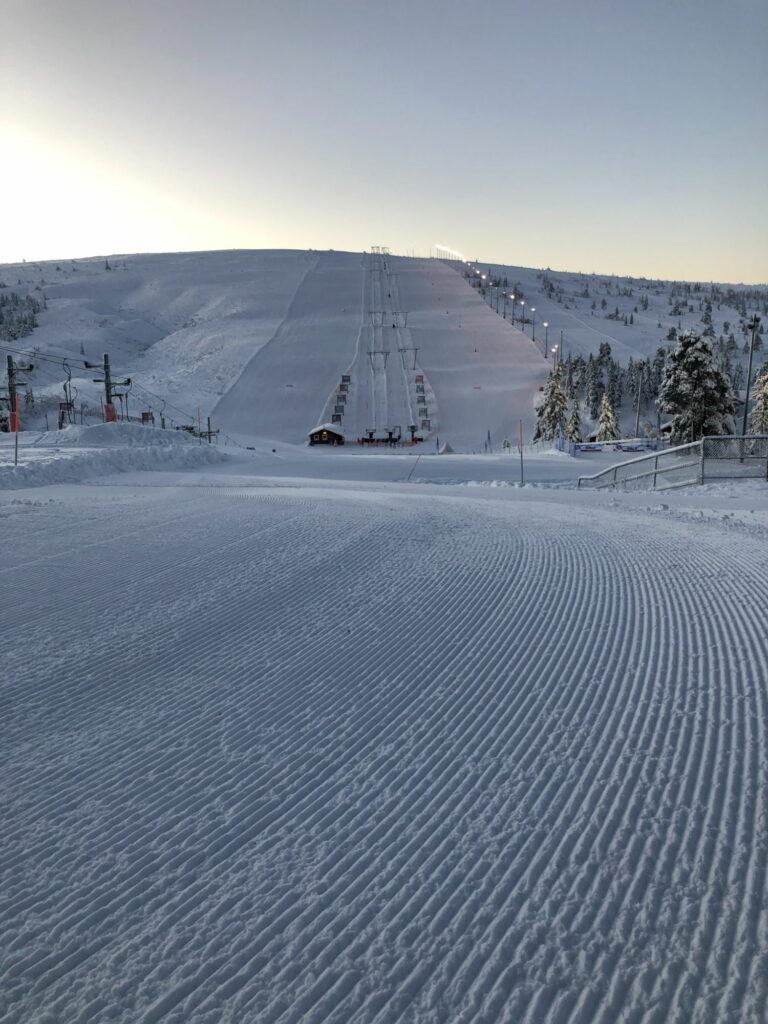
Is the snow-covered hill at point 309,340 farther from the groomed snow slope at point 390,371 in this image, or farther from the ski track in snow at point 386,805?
the ski track in snow at point 386,805

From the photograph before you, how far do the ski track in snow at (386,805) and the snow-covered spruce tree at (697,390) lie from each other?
33.5 meters

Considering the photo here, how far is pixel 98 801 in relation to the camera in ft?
11.0

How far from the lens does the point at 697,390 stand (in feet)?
119

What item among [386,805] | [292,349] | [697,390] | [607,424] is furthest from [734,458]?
[292,349]

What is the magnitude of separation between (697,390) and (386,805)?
38510 mm

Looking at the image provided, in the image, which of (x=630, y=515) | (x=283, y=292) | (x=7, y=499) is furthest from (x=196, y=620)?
(x=283, y=292)

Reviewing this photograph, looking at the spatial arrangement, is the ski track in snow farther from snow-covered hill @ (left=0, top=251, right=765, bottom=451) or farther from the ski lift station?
snow-covered hill @ (left=0, top=251, right=765, bottom=451)

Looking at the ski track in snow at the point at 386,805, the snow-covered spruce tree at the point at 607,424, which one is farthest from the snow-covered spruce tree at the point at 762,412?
the ski track in snow at the point at 386,805

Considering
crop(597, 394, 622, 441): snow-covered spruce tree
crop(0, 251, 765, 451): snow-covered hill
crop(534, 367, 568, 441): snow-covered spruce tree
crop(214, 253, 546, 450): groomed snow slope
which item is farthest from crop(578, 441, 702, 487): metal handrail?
crop(597, 394, 622, 441): snow-covered spruce tree

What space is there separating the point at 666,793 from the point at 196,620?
4252 mm

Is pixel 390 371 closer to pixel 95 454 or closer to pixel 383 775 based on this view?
pixel 95 454

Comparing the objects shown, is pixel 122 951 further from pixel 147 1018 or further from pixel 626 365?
pixel 626 365

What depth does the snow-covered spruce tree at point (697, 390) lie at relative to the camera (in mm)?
36312

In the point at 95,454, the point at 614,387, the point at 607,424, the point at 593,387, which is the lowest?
the point at 95,454
